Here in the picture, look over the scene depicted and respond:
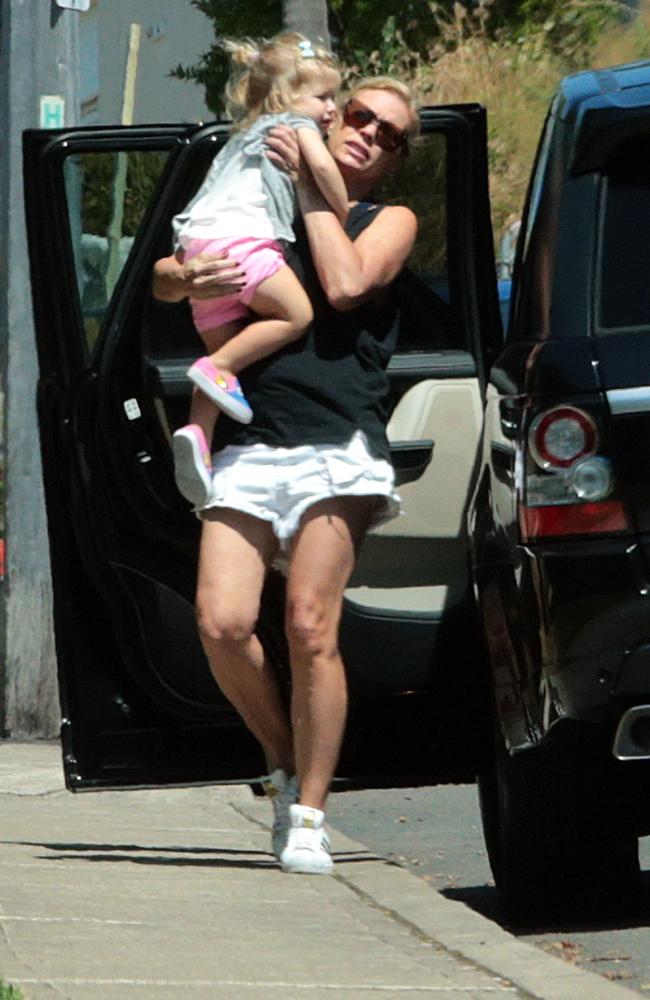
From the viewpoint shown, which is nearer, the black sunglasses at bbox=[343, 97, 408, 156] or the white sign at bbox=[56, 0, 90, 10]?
the black sunglasses at bbox=[343, 97, 408, 156]

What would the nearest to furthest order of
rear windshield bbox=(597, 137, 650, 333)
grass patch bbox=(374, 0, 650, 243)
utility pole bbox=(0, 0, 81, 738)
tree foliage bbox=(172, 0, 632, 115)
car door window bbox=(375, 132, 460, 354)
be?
rear windshield bbox=(597, 137, 650, 333) → car door window bbox=(375, 132, 460, 354) → utility pole bbox=(0, 0, 81, 738) → grass patch bbox=(374, 0, 650, 243) → tree foliage bbox=(172, 0, 632, 115)

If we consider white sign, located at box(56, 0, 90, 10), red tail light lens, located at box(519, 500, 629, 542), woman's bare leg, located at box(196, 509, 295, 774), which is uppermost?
white sign, located at box(56, 0, 90, 10)

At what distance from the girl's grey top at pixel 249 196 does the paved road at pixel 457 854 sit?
173 centimetres

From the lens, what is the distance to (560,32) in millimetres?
27969

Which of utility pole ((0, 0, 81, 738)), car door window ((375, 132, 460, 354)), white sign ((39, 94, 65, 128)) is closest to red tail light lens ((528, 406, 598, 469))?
car door window ((375, 132, 460, 354))

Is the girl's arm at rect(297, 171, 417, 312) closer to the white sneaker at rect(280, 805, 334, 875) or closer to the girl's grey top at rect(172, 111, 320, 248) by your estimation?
the girl's grey top at rect(172, 111, 320, 248)

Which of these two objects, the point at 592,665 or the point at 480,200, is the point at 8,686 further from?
the point at 592,665

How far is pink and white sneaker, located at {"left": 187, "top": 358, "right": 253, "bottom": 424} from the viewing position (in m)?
5.69

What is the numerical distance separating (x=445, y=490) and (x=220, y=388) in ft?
2.05

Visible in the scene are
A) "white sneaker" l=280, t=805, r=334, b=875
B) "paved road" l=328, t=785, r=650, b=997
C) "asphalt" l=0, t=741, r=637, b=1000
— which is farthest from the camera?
"white sneaker" l=280, t=805, r=334, b=875

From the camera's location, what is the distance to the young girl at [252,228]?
225 inches

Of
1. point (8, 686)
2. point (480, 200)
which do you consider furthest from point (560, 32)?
point (480, 200)

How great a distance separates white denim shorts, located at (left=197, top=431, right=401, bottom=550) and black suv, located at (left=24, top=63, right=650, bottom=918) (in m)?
0.23

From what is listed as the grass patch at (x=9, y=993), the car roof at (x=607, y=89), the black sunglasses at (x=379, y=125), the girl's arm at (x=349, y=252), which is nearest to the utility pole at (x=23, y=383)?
the black sunglasses at (x=379, y=125)
